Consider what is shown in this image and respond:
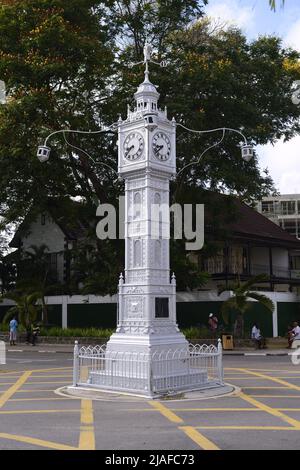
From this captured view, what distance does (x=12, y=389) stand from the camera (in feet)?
A: 49.6

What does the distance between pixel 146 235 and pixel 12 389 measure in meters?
5.23

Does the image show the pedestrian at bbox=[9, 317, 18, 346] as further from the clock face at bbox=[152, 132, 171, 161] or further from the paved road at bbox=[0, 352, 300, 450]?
the clock face at bbox=[152, 132, 171, 161]

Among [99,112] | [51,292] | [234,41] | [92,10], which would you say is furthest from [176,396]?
[51,292]

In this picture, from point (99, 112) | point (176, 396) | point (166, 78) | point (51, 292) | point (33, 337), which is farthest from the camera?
point (51, 292)

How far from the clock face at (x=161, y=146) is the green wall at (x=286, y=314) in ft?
63.5

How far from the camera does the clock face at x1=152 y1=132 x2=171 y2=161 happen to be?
15.8 meters

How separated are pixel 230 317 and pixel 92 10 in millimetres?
17745

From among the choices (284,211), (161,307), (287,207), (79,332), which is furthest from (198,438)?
(287,207)

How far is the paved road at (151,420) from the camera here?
8695 mm

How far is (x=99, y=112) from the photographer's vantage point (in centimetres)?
2977

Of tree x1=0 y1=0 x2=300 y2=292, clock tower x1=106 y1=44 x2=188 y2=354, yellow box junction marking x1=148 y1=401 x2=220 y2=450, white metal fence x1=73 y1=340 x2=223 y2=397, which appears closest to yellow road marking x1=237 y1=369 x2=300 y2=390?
white metal fence x1=73 y1=340 x2=223 y2=397

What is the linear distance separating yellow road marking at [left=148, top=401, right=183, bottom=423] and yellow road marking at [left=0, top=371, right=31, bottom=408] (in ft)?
10.6

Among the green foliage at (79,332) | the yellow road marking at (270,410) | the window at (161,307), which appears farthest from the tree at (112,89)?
the yellow road marking at (270,410)

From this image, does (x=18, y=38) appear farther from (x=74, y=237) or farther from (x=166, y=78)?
(x=74, y=237)
